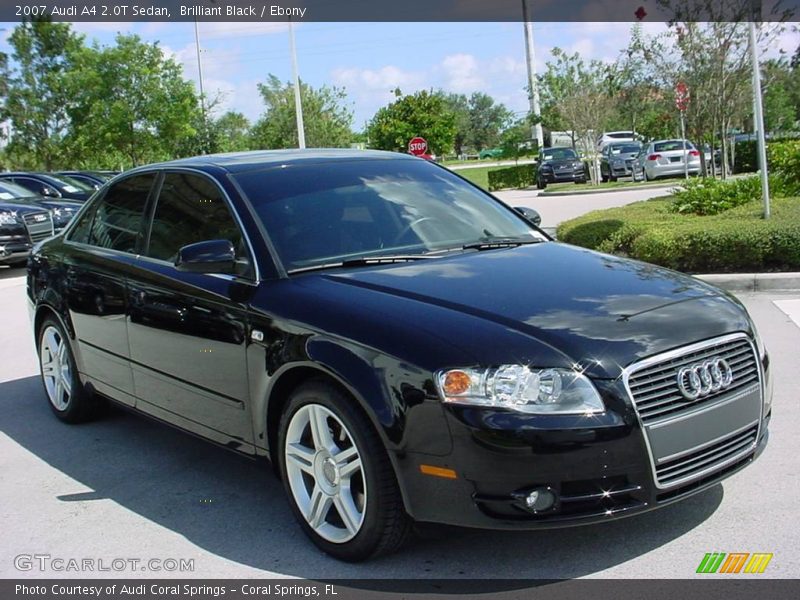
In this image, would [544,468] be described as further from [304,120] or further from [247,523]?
[304,120]

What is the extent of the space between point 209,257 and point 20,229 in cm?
1327

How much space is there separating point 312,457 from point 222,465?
1511 mm

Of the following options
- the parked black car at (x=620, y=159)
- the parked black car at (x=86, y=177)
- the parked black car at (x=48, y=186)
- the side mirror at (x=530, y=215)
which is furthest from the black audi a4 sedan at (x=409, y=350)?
the parked black car at (x=620, y=159)

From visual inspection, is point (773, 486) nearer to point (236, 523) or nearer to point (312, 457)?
point (312, 457)

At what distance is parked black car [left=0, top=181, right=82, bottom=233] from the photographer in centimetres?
1819

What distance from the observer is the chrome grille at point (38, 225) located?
1662 cm

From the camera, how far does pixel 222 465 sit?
5.36 m

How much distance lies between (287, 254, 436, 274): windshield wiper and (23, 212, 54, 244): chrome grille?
13.5 m

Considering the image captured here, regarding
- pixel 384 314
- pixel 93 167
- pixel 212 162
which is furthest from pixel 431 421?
pixel 93 167

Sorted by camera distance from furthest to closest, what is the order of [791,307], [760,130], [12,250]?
[12,250] < [760,130] < [791,307]

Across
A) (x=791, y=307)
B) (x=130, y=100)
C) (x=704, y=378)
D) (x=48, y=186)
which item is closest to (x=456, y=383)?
(x=704, y=378)

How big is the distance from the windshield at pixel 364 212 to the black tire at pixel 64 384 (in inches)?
82.8

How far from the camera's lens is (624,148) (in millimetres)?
37000

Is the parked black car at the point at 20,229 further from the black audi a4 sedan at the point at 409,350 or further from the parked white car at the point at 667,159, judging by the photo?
the parked white car at the point at 667,159
